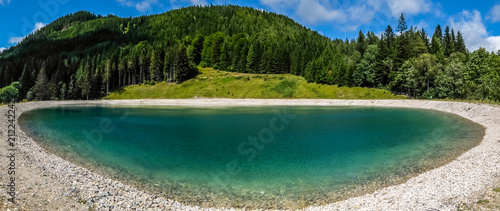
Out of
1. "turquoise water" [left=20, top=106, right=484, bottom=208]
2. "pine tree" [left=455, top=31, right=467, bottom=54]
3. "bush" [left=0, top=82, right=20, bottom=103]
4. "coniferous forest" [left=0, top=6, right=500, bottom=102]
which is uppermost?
"pine tree" [left=455, top=31, right=467, bottom=54]

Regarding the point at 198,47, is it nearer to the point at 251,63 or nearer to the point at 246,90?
the point at 251,63

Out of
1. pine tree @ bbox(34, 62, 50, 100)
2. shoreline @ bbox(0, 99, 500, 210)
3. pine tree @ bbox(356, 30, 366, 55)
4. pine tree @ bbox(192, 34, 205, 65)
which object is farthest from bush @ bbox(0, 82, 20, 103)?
pine tree @ bbox(356, 30, 366, 55)

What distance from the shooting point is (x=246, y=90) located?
312ft

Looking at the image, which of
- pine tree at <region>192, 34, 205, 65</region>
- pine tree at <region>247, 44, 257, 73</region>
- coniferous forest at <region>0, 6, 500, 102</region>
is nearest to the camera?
coniferous forest at <region>0, 6, 500, 102</region>

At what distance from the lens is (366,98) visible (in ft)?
265

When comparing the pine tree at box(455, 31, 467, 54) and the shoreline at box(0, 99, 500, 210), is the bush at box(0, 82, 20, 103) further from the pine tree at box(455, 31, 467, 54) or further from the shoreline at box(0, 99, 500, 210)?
the pine tree at box(455, 31, 467, 54)

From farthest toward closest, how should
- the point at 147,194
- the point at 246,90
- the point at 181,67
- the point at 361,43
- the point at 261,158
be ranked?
the point at 361,43 → the point at 181,67 → the point at 246,90 → the point at 261,158 → the point at 147,194

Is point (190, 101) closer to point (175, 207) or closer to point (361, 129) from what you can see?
point (361, 129)

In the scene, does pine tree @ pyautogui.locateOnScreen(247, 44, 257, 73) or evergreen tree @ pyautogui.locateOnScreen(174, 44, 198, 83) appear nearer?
evergreen tree @ pyautogui.locateOnScreen(174, 44, 198, 83)

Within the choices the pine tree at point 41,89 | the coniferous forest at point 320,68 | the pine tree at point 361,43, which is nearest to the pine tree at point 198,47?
the coniferous forest at point 320,68

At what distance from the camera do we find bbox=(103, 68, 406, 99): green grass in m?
87.1

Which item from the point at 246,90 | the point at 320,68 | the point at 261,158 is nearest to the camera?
the point at 261,158

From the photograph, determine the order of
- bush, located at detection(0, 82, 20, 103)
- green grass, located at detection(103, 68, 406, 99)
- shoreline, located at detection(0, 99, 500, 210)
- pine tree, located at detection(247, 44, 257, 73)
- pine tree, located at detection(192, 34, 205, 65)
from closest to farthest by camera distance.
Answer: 1. shoreline, located at detection(0, 99, 500, 210)
2. green grass, located at detection(103, 68, 406, 99)
3. bush, located at detection(0, 82, 20, 103)
4. pine tree, located at detection(247, 44, 257, 73)
5. pine tree, located at detection(192, 34, 205, 65)

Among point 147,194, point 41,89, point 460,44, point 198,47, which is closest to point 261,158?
point 147,194
